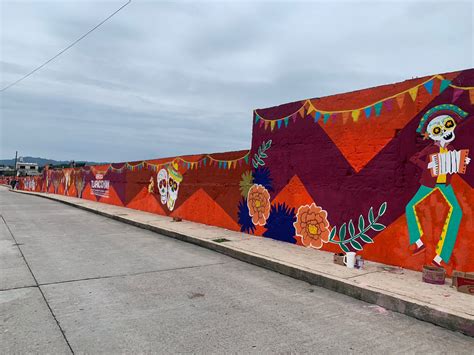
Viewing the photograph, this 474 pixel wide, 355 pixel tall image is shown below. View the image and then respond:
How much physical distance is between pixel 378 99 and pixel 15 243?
29.0 ft

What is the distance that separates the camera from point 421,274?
6.02 meters

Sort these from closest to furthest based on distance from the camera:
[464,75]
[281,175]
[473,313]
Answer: [473,313] < [464,75] < [281,175]

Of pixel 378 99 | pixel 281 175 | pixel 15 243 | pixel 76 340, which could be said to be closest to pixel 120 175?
pixel 15 243

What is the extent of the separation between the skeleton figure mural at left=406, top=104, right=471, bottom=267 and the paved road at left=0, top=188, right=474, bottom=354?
74.0 inches

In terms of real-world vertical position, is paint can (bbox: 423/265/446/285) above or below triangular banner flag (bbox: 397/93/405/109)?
below

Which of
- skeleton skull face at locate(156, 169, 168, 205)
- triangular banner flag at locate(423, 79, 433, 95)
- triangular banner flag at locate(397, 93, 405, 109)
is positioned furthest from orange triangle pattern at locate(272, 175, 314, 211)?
skeleton skull face at locate(156, 169, 168, 205)

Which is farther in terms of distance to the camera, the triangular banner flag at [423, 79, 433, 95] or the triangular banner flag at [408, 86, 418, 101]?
the triangular banner flag at [408, 86, 418, 101]

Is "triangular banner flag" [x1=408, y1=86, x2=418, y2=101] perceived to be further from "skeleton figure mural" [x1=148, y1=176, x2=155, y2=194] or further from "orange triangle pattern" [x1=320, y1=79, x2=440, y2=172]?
"skeleton figure mural" [x1=148, y1=176, x2=155, y2=194]

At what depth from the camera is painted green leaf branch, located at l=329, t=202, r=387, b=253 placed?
6.87 meters

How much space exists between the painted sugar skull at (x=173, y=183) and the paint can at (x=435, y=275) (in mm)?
10061

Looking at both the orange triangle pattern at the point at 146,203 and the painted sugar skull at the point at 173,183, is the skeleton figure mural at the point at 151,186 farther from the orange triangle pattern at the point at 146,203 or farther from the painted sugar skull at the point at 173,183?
the painted sugar skull at the point at 173,183

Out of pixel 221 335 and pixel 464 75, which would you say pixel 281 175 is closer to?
pixel 464 75

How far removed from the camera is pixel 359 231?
23.7ft

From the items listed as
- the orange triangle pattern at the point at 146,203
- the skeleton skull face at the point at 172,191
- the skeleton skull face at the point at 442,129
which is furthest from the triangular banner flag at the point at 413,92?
the orange triangle pattern at the point at 146,203
